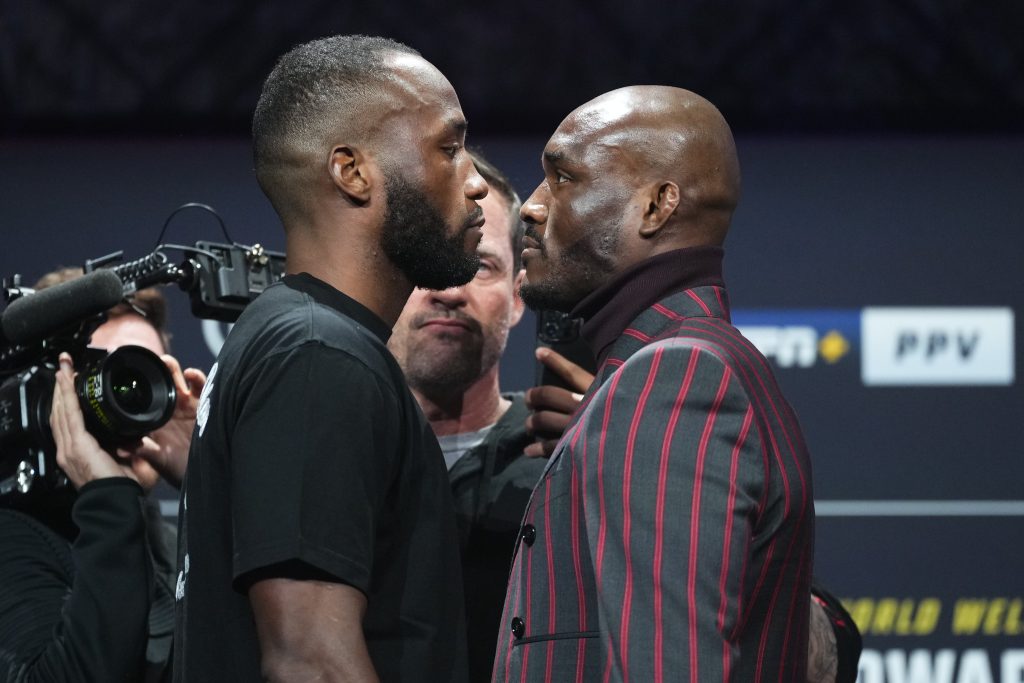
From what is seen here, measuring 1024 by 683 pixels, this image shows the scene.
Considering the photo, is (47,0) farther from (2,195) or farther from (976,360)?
(976,360)

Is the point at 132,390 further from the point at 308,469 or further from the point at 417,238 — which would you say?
the point at 308,469

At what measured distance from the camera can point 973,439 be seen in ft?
10.1

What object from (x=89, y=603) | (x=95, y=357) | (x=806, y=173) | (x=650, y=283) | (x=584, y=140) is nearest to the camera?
(x=650, y=283)

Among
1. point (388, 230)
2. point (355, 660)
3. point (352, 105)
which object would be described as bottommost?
point (355, 660)

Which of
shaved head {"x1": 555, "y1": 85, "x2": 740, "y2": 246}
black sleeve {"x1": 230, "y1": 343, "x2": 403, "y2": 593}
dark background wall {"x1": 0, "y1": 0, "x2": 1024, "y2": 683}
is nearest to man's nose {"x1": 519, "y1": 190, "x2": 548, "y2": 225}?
shaved head {"x1": 555, "y1": 85, "x2": 740, "y2": 246}

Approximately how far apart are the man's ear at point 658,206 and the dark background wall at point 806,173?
1.73 m

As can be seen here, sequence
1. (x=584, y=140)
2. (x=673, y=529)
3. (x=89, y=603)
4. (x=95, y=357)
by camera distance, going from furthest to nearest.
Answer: (x=95, y=357)
(x=89, y=603)
(x=584, y=140)
(x=673, y=529)

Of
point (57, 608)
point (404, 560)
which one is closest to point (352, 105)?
point (404, 560)

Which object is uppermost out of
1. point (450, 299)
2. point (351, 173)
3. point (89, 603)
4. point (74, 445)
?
point (450, 299)

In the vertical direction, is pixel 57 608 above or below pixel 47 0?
below

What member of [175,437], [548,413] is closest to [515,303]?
[548,413]

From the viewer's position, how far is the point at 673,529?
1.09 meters

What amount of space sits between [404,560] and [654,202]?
484 mm

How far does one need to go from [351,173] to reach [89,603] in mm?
809
